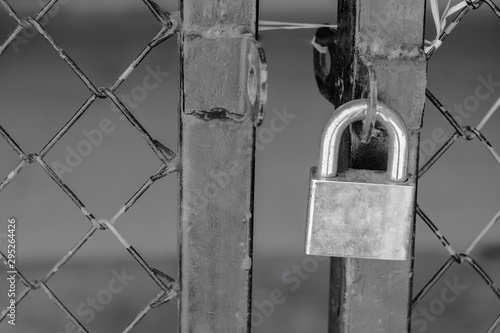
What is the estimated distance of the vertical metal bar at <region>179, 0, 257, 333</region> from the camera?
49 centimetres

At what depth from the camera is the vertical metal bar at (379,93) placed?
19.7 inches

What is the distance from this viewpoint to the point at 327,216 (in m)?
0.49

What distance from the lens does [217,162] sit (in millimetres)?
516

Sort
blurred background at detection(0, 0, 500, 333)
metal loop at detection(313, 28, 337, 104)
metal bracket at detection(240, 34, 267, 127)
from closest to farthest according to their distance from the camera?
1. metal bracket at detection(240, 34, 267, 127)
2. metal loop at detection(313, 28, 337, 104)
3. blurred background at detection(0, 0, 500, 333)

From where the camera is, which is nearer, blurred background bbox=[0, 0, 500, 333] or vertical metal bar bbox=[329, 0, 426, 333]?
vertical metal bar bbox=[329, 0, 426, 333]

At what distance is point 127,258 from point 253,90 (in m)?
2.08

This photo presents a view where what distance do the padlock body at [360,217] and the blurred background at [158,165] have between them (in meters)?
1.90

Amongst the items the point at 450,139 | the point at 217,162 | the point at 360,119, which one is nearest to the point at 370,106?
the point at 360,119

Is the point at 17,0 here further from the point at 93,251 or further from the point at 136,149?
the point at 93,251

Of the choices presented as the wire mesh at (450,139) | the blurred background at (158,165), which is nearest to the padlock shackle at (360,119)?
the wire mesh at (450,139)

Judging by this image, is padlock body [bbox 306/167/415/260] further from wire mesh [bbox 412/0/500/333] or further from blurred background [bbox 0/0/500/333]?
blurred background [bbox 0/0/500/333]

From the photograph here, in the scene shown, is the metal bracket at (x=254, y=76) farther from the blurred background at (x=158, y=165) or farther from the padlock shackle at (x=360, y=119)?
the blurred background at (x=158, y=165)

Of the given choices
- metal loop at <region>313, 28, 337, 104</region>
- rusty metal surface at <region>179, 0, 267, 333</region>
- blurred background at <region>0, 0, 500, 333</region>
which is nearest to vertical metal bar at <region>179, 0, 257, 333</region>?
rusty metal surface at <region>179, 0, 267, 333</region>

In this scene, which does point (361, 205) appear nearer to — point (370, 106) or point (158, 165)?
point (370, 106)
